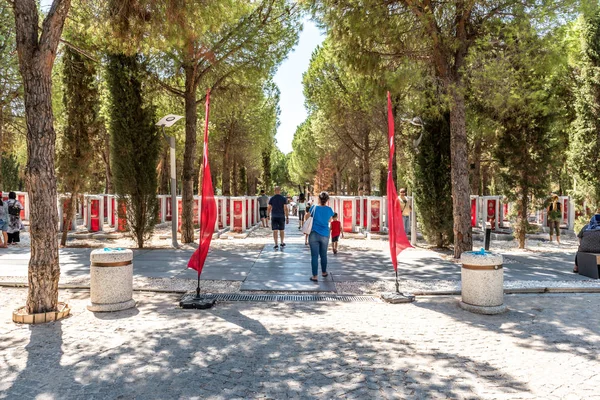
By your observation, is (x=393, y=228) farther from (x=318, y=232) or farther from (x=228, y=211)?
(x=228, y=211)

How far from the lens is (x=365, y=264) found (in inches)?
387

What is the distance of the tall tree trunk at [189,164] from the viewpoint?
1323 cm

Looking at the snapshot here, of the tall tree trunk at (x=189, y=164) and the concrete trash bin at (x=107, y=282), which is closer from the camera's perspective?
the concrete trash bin at (x=107, y=282)

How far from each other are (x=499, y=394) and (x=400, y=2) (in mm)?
9663

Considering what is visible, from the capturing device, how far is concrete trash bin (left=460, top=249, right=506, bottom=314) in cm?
590

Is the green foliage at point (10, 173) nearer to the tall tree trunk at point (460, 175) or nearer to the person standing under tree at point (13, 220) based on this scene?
the person standing under tree at point (13, 220)

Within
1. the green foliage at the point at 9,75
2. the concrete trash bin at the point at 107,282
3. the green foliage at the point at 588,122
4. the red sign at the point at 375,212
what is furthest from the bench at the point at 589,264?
the green foliage at the point at 9,75

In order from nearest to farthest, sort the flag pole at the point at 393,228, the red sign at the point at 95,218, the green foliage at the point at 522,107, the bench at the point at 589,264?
1. the flag pole at the point at 393,228
2. the bench at the point at 589,264
3. the green foliage at the point at 522,107
4. the red sign at the point at 95,218

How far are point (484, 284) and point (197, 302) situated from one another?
415 cm

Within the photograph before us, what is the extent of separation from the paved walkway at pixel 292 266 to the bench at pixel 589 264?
185 mm

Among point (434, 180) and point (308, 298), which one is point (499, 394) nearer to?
point (308, 298)

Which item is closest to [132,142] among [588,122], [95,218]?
[95,218]

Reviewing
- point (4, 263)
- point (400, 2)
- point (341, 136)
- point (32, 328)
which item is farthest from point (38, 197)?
point (341, 136)

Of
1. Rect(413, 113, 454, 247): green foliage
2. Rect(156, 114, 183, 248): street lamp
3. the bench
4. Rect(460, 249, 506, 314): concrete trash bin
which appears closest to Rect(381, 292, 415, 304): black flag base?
Rect(460, 249, 506, 314): concrete trash bin
